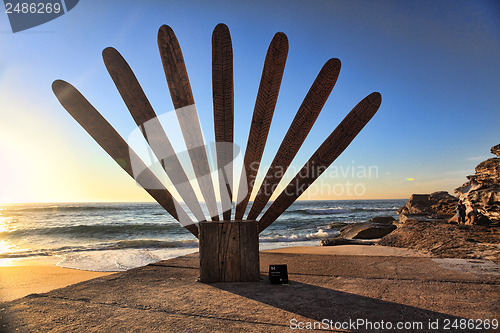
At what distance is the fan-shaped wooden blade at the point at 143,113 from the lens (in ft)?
11.2

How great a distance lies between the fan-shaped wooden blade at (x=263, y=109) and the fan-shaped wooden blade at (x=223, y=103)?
205 mm

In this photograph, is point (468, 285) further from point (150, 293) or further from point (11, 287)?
point (11, 287)

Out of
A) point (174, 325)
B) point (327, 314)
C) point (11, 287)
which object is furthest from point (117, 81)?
point (11, 287)

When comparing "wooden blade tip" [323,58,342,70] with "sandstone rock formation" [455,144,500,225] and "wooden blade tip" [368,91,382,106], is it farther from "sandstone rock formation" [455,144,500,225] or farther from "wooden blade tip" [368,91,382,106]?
"sandstone rock formation" [455,144,500,225]

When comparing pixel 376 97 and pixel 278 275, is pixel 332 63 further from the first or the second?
pixel 278 275

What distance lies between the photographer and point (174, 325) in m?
2.31

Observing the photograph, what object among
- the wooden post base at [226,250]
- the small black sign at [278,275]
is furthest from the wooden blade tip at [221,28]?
the small black sign at [278,275]

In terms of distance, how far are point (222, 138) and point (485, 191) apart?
31.4ft

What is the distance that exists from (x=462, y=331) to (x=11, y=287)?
24.9 feet

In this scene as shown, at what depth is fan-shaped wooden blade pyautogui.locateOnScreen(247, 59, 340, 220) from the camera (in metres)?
3.64

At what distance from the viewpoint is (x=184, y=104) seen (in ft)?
11.9

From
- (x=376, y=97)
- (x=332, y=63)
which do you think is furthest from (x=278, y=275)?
(x=332, y=63)

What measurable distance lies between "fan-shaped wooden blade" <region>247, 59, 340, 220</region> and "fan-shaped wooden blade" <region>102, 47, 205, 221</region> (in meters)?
1.09

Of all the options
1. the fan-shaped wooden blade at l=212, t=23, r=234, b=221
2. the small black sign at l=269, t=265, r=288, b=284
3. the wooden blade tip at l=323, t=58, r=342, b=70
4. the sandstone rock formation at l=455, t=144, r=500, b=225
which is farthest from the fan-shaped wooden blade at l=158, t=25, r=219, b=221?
the sandstone rock formation at l=455, t=144, r=500, b=225
